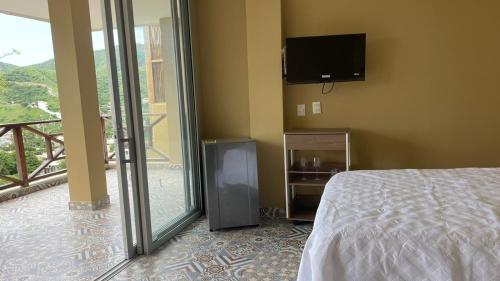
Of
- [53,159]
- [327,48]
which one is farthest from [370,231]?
[53,159]

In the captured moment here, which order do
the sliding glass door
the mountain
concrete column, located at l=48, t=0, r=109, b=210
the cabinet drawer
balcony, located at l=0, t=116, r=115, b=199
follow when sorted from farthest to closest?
the mountain < balcony, located at l=0, t=116, r=115, b=199 < concrete column, located at l=48, t=0, r=109, b=210 < the cabinet drawer < the sliding glass door

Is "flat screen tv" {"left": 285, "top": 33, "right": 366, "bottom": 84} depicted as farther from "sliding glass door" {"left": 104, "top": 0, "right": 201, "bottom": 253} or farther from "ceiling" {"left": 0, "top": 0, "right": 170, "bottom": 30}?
"ceiling" {"left": 0, "top": 0, "right": 170, "bottom": 30}

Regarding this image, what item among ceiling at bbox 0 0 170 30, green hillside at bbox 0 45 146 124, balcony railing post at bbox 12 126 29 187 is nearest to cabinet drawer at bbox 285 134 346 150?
ceiling at bbox 0 0 170 30

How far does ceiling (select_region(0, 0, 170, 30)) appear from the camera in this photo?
281 cm

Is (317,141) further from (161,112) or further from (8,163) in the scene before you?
(8,163)

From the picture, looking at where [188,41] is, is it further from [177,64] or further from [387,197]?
[387,197]

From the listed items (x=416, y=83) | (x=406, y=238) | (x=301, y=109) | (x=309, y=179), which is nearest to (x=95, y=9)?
(x=301, y=109)

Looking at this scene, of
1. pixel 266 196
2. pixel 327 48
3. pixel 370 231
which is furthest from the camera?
pixel 266 196

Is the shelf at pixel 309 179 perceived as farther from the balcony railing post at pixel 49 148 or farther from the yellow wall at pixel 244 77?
the balcony railing post at pixel 49 148

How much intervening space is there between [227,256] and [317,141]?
1203 mm

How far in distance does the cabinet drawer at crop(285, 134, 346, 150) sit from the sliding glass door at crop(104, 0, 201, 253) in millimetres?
1018

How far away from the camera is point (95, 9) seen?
5.17 m

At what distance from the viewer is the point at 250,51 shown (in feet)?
10.9

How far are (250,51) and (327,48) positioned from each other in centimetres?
73
